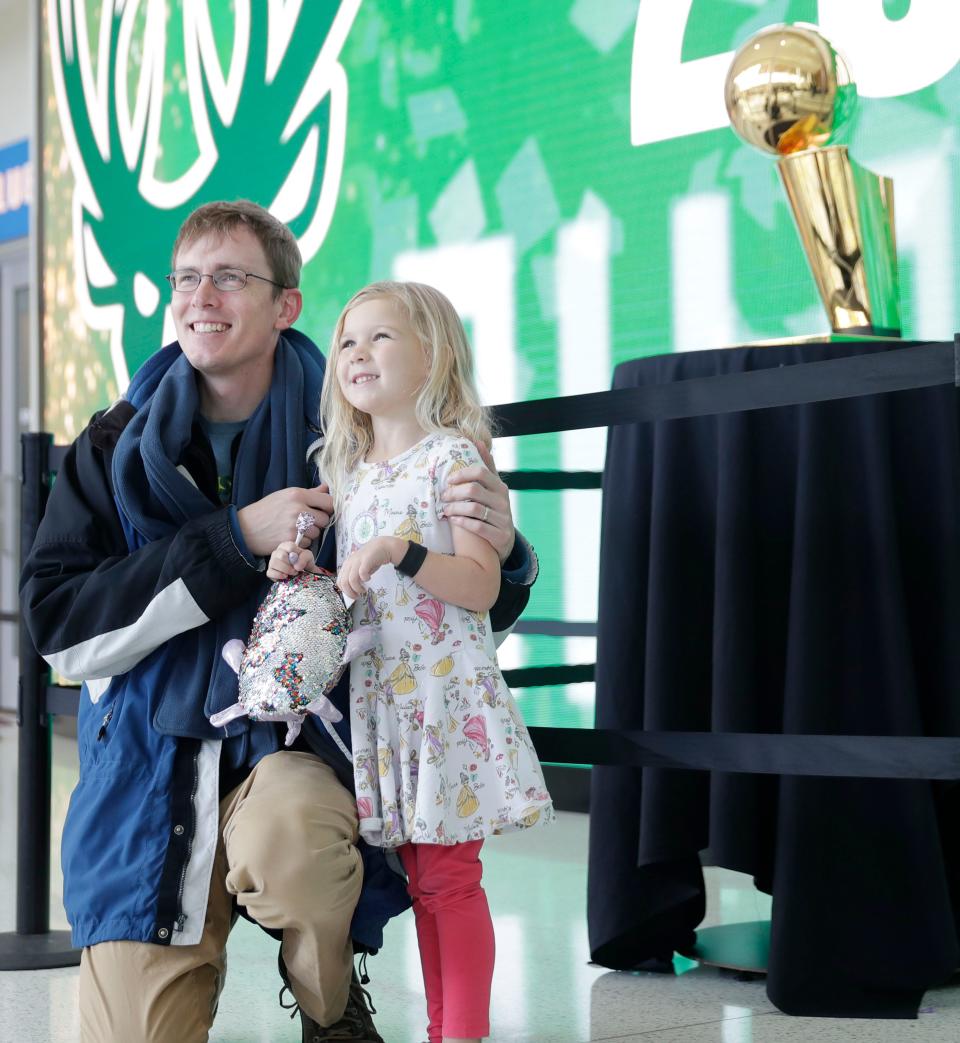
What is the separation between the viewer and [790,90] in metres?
1.93

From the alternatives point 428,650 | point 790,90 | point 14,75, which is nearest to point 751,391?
point 428,650

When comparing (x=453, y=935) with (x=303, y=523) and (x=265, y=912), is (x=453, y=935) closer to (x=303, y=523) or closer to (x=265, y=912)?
(x=265, y=912)

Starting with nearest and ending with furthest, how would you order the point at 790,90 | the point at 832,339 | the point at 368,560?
the point at 368,560, the point at 832,339, the point at 790,90

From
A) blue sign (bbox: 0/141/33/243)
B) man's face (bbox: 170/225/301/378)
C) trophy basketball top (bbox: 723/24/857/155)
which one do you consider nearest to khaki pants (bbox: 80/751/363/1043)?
man's face (bbox: 170/225/301/378)

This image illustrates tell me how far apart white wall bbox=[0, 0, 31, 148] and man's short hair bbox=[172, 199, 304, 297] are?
4.97 metres

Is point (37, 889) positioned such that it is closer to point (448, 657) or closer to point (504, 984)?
point (504, 984)

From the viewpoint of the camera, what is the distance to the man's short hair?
1642 millimetres

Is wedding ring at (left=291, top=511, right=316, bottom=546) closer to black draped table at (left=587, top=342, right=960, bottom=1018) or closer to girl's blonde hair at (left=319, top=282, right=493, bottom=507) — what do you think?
girl's blonde hair at (left=319, top=282, right=493, bottom=507)

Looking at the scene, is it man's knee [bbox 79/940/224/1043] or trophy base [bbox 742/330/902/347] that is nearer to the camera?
man's knee [bbox 79/940/224/1043]

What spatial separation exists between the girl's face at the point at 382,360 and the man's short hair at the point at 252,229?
19 centimetres

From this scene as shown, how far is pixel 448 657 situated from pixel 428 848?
20cm

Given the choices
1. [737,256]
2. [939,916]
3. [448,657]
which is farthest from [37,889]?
[737,256]

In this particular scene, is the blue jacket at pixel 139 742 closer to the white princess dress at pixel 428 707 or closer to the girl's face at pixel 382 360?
the white princess dress at pixel 428 707

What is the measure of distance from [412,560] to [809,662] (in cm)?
60
